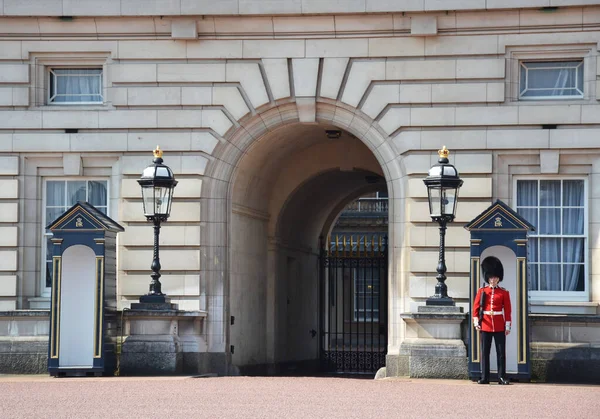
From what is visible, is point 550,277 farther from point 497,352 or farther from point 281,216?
point 281,216

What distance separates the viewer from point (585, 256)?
1812 cm

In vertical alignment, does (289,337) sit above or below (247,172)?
below

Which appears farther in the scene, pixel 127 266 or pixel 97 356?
pixel 127 266

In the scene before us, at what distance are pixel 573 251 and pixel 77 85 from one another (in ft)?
22.7

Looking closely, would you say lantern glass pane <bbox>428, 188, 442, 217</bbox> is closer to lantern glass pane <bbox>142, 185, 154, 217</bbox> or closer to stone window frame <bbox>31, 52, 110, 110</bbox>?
lantern glass pane <bbox>142, 185, 154, 217</bbox>

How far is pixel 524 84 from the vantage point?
60.0 feet

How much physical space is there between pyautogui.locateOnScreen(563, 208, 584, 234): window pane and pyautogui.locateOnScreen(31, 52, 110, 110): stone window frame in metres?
6.21

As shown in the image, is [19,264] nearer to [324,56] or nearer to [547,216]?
[324,56]

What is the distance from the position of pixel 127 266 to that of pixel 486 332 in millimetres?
4948

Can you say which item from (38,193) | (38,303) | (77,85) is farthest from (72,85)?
(38,303)

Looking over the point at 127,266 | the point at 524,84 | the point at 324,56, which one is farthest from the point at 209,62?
the point at 524,84

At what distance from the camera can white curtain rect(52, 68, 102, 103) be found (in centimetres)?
1894

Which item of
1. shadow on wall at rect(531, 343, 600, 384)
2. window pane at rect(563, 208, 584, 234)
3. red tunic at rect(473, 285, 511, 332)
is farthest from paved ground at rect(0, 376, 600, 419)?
window pane at rect(563, 208, 584, 234)

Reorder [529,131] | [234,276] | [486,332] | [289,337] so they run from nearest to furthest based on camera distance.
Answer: [486,332] → [529,131] → [234,276] → [289,337]
